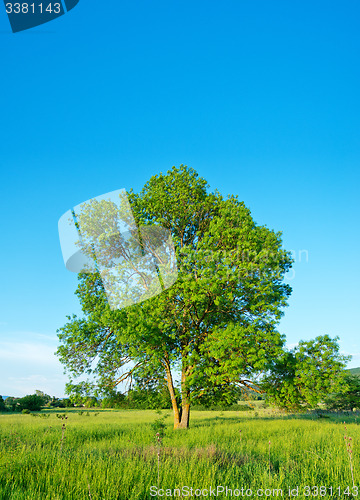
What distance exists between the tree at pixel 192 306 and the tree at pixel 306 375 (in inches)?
56.2

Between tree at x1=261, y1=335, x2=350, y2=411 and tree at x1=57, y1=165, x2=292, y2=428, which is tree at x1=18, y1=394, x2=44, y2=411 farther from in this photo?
tree at x1=261, y1=335, x2=350, y2=411

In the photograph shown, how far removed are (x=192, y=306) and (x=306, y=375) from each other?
695 cm

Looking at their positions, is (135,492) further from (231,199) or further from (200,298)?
(231,199)

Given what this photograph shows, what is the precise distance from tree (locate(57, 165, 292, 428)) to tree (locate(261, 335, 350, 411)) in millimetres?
1426

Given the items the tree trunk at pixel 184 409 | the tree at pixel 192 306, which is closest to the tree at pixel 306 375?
the tree at pixel 192 306

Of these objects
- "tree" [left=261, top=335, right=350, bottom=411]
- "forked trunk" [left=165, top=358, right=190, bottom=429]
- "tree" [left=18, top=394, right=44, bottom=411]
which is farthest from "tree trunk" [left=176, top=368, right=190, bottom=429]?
"tree" [left=18, top=394, right=44, bottom=411]

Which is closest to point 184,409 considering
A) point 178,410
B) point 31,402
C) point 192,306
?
point 178,410

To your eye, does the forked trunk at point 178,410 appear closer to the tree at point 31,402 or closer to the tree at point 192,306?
the tree at point 192,306

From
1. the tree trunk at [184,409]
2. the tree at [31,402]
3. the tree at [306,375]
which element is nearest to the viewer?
the tree at [306,375]

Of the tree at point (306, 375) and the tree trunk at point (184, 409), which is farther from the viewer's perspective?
the tree trunk at point (184, 409)

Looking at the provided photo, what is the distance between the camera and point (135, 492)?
4.57 m

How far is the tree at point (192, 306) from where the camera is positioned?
15.6 m

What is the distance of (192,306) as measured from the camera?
18.5 meters

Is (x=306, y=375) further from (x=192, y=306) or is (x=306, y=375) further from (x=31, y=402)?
(x=31, y=402)
